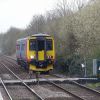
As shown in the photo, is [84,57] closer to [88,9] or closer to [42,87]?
[88,9]

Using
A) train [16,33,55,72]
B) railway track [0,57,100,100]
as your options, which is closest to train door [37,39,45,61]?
train [16,33,55,72]

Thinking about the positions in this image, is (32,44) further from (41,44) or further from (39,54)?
(39,54)

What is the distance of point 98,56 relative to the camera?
28.9 meters

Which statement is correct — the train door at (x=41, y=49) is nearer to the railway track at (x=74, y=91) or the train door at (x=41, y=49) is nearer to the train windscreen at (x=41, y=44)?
the train windscreen at (x=41, y=44)

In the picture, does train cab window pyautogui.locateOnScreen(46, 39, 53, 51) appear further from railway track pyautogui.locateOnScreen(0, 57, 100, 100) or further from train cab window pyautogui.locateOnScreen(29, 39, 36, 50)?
railway track pyautogui.locateOnScreen(0, 57, 100, 100)

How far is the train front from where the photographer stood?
104 feet

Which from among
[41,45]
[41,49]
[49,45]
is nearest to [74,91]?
[41,49]

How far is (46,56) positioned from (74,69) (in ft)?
9.87

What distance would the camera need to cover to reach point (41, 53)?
105ft

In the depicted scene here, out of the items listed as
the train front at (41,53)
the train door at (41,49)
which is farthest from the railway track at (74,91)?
the train door at (41,49)

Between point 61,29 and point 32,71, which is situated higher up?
point 61,29

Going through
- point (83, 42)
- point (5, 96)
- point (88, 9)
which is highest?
point (88, 9)

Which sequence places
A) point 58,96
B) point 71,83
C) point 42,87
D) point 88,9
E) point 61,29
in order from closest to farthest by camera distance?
point 58,96
point 42,87
point 71,83
point 88,9
point 61,29

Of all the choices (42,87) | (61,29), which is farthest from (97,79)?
(61,29)
